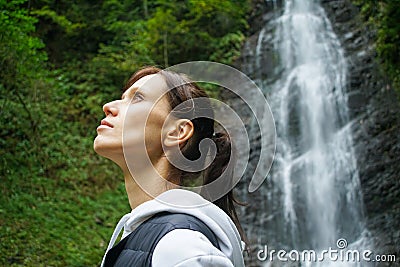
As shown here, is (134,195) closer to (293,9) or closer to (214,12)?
(214,12)

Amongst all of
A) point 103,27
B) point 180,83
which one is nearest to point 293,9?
point 103,27

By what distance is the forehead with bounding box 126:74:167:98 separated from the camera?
150 centimetres

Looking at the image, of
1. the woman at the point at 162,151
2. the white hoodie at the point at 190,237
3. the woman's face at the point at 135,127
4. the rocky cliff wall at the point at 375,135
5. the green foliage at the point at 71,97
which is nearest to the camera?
the white hoodie at the point at 190,237

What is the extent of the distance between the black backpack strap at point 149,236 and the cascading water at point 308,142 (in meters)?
6.81

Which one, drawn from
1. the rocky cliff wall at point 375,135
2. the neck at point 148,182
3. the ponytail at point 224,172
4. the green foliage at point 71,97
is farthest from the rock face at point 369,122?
the neck at point 148,182

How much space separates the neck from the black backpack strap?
0.17 meters

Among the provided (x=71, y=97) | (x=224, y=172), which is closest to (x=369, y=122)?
(x=71, y=97)

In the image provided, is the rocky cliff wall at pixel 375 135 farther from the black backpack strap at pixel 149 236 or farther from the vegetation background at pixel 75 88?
the black backpack strap at pixel 149 236

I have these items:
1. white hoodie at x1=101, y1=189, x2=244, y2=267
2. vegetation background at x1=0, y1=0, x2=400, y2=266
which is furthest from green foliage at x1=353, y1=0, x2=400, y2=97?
white hoodie at x1=101, y1=189, x2=244, y2=267

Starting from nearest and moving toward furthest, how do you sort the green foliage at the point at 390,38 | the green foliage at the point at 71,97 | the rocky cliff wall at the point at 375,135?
the green foliage at the point at 71,97 < the rocky cliff wall at the point at 375,135 < the green foliage at the point at 390,38

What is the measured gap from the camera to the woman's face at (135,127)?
144 centimetres

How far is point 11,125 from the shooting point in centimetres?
790

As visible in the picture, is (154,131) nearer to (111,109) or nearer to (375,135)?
(111,109)

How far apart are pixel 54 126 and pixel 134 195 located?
864cm
